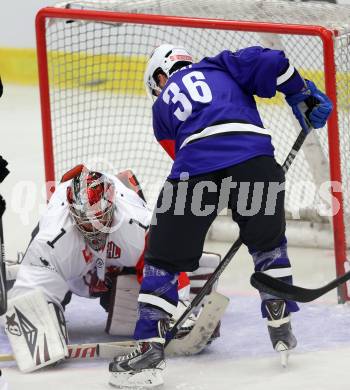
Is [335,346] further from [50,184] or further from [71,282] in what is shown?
[50,184]

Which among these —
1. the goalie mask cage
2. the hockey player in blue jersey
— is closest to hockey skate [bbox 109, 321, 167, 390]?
the hockey player in blue jersey

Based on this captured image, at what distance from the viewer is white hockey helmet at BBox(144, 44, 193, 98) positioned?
3252 millimetres

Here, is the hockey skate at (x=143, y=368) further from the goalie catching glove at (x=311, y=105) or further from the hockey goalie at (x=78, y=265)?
the goalie catching glove at (x=311, y=105)

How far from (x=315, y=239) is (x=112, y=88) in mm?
1039

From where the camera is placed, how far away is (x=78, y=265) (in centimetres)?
339

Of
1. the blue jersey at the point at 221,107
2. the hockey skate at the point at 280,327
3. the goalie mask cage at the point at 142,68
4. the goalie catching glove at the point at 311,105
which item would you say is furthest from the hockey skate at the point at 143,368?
the goalie mask cage at the point at 142,68

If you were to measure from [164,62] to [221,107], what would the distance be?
305 mm

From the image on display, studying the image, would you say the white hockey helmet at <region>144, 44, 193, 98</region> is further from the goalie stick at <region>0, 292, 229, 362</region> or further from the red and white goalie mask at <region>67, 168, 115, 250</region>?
the goalie stick at <region>0, 292, 229, 362</region>

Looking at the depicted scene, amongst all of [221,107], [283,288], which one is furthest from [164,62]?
[283,288]

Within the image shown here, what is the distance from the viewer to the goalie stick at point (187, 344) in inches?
129

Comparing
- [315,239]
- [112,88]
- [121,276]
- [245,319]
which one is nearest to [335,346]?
[245,319]

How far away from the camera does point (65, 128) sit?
177 inches

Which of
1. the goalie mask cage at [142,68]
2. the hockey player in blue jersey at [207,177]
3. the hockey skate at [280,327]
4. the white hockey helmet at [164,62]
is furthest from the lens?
the goalie mask cage at [142,68]

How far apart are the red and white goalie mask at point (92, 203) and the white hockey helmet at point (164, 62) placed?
30 centimetres
